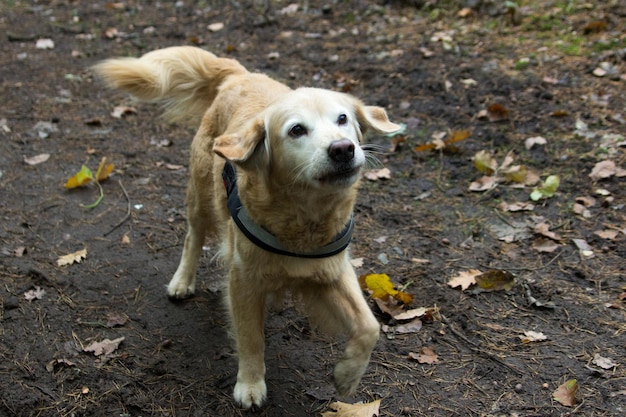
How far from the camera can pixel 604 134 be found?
197 inches

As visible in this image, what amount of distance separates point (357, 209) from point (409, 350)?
1.57 m

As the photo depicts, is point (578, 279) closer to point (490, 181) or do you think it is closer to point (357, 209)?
point (490, 181)

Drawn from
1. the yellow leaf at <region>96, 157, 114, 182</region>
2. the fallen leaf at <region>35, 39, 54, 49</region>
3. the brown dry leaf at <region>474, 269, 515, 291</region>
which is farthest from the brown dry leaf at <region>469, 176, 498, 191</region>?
the fallen leaf at <region>35, 39, 54, 49</region>

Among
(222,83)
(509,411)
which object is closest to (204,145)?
(222,83)

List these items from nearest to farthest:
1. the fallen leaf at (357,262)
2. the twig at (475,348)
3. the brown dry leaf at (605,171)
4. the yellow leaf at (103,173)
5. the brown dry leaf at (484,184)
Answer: the twig at (475,348) → the fallen leaf at (357,262) → the brown dry leaf at (605,171) → the brown dry leaf at (484,184) → the yellow leaf at (103,173)

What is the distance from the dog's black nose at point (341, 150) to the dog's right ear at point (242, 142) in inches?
15.3

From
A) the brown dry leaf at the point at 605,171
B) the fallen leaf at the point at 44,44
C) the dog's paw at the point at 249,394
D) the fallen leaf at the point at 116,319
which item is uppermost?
the brown dry leaf at the point at 605,171

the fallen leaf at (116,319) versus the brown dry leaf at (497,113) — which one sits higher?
the brown dry leaf at (497,113)

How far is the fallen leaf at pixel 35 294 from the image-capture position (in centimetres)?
363

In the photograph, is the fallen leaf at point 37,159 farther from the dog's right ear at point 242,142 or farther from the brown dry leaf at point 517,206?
the brown dry leaf at point 517,206

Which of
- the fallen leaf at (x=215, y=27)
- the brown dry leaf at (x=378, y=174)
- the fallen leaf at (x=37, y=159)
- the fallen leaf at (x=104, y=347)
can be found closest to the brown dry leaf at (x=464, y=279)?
the brown dry leaf at (x=378, y=174)

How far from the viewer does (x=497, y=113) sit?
218 inches

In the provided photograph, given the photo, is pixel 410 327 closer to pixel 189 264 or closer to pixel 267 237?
pixel 267 237

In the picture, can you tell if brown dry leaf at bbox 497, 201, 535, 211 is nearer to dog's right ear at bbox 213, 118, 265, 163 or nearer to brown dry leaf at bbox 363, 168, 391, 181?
brown dry leaf at bbox 363, 168, 391, 181
